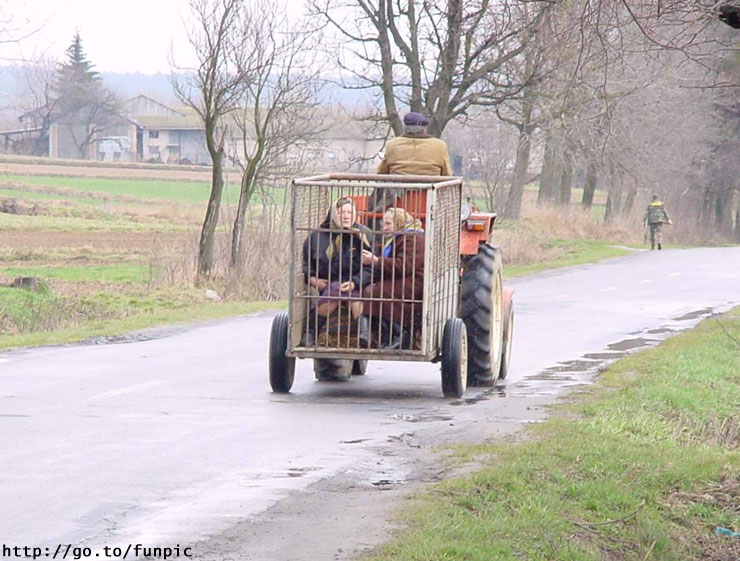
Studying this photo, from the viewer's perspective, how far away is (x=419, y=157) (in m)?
13.2

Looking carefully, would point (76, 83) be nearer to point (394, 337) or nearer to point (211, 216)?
point (211, 216)

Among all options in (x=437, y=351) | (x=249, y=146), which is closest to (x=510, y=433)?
(x=437, y=351)

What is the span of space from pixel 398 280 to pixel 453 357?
887mm

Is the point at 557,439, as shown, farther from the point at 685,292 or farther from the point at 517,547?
the point at 685,292

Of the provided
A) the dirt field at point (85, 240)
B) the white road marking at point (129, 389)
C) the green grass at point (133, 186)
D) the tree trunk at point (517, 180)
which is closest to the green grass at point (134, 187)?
the green grass at point (133, 186)

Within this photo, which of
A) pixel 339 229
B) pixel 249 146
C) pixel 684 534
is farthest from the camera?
pixel 249 146

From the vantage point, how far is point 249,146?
3269cm

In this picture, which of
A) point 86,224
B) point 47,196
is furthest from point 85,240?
point 47,196

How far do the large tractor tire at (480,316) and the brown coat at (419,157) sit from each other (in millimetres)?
1032

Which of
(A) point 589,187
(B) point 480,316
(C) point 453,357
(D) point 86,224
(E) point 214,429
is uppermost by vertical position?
(A) point 589,187

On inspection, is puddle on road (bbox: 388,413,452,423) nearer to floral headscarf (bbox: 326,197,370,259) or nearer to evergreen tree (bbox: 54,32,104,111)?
floral headscarf (bbox: 326,197,370,259)

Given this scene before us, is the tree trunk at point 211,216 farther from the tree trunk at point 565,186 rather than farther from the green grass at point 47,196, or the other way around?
the green grass at point 47,196

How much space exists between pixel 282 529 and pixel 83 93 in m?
109

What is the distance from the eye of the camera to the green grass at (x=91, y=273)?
29500 millimetres
